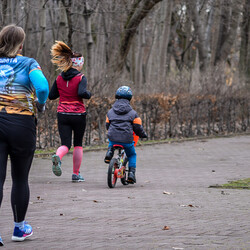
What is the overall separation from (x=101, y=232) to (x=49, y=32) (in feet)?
50.9

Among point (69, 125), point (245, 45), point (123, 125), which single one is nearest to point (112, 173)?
point (123, 125)

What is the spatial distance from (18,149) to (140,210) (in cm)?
229

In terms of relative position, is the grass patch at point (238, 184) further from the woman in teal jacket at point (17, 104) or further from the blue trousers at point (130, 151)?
the woman in teal jacket at point (17, 104)

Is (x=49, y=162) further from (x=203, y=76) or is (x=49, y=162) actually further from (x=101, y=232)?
(x=203, y=76)

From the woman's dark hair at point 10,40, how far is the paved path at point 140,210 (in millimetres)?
1572

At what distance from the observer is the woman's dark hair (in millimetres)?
5168

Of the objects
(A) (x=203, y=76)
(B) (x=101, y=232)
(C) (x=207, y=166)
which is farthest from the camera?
(A) (x=203, y=76)

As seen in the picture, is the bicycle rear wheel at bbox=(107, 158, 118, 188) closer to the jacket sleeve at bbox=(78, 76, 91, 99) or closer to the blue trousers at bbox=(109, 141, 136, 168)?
the blue trousers at bbox=(109, 141, 136, 168)

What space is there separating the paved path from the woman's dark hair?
5.16 feet

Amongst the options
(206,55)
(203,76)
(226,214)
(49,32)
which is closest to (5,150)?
(226,214)

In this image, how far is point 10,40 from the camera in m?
5.19

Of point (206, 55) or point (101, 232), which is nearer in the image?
point (101, 232)

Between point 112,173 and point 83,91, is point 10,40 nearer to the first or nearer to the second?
point 83,91

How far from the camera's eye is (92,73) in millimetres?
18578
